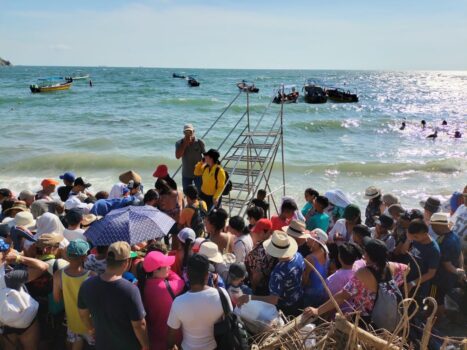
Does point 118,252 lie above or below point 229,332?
above

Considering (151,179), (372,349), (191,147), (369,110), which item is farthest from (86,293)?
(369,110)

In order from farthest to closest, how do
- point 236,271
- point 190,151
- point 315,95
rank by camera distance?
1. point 315,95
2. point 190,151
3. point 236,271

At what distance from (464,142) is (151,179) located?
1669 centimetres

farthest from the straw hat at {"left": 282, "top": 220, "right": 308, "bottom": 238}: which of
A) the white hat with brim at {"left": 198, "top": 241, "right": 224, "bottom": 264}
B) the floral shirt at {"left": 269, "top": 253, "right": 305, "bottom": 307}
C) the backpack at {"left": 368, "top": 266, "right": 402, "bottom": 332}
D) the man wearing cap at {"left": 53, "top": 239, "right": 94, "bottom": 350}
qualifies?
the man wearing cap at {"left": 53, "top": 239, "right": 94, "bottom": 350}

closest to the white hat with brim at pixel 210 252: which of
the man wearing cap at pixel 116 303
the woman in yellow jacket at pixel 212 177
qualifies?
the man wearing cap at pixel 116 303

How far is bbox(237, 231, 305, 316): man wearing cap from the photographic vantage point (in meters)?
3.67

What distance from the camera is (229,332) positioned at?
9.86ft

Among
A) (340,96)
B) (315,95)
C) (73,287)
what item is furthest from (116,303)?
(340,96)

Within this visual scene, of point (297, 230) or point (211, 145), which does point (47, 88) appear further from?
point (297, 230)

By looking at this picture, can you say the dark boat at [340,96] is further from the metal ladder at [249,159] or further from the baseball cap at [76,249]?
the baseball cap at [76,249]

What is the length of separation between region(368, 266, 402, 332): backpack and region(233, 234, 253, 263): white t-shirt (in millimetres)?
1366

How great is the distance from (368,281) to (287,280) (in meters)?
0.69

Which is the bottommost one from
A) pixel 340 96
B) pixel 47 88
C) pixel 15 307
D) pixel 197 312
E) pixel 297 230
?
pixel 15 307

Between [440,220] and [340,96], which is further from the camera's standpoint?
[340,96]
